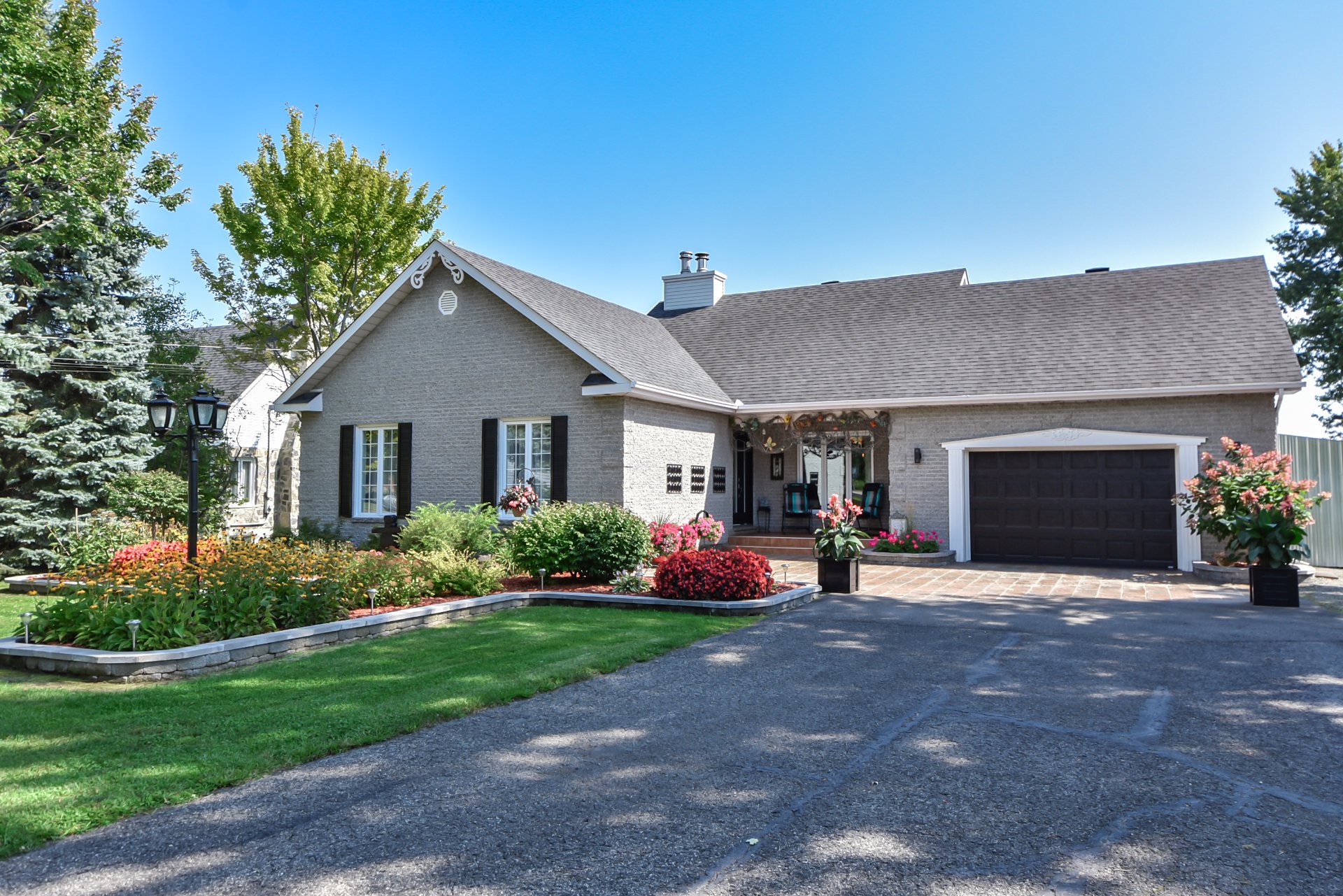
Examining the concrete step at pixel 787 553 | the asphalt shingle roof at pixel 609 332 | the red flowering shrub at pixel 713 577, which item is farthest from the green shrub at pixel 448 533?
the concrete step at pixel 787 553

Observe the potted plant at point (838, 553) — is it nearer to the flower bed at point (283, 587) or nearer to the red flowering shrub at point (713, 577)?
the flower bed at point (283, 587)

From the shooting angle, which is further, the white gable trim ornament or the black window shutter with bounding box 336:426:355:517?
the black window shutter with bounding box 336:426:355:517

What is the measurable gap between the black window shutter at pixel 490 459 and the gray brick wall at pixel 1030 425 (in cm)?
771

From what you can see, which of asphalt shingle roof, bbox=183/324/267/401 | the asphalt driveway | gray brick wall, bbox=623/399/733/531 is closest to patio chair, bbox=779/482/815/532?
gray brick wall, bbox=623/399/733/531

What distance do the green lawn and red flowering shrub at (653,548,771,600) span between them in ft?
4.53

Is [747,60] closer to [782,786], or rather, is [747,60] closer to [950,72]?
[950,72]

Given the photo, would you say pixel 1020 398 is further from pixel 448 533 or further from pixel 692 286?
pixel 692 286

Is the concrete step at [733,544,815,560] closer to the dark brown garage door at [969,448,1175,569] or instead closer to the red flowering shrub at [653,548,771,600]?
the dark brown garage door at [969,448,1175,569]

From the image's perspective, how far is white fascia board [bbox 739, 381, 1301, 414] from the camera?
45.5 feet

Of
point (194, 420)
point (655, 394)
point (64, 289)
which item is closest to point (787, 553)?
point (655, 394)

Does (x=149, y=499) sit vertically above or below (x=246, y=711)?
above

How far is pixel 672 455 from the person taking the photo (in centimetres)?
1642

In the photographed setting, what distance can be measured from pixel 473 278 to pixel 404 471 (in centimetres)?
413

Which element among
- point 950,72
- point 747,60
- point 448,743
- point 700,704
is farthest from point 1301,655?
point 747,60
